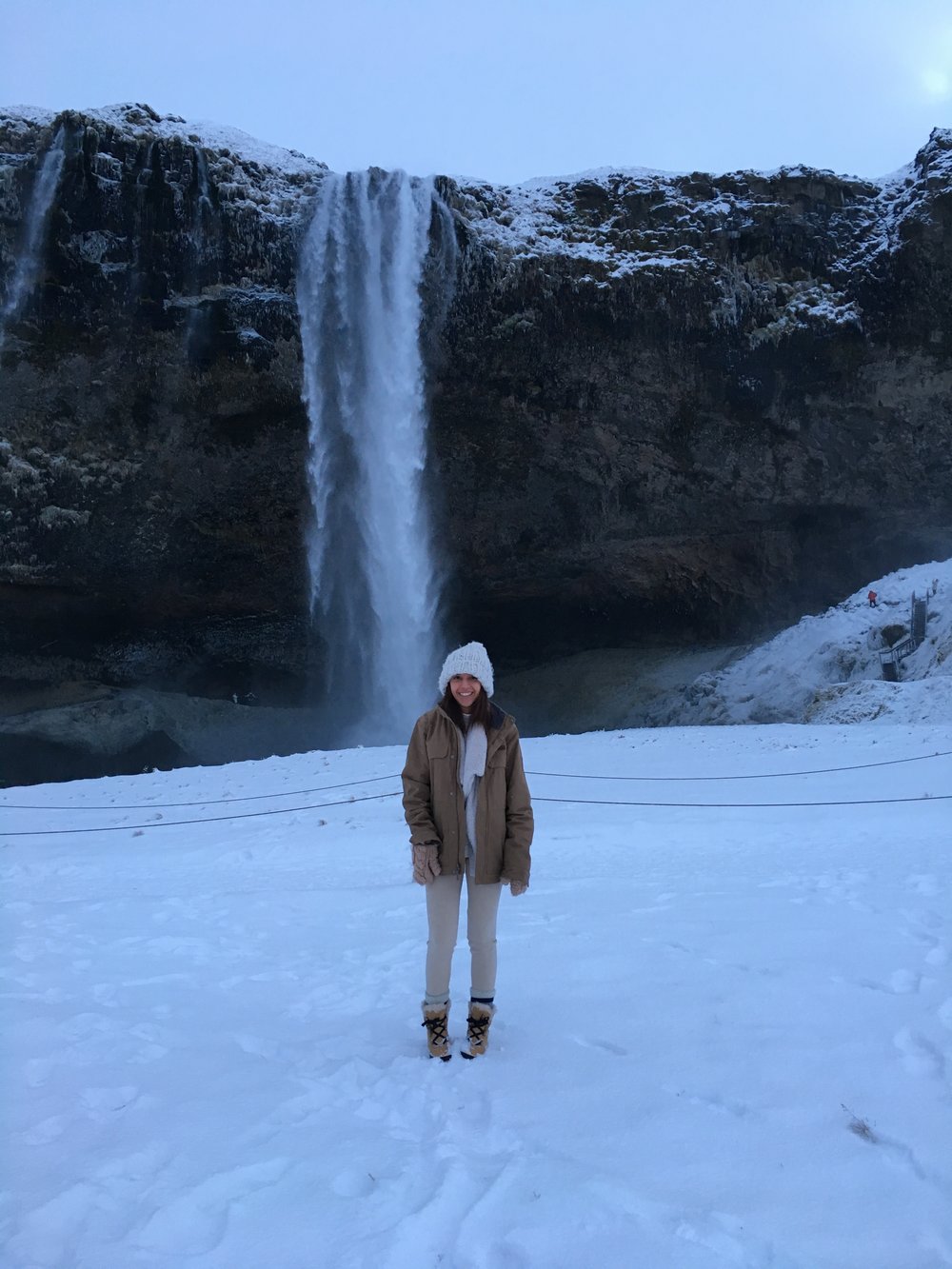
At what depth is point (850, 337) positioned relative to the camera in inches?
827

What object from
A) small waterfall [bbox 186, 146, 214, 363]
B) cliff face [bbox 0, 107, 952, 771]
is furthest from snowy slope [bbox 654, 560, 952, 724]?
small waterfall [bbox 186, 146, 214, 363]

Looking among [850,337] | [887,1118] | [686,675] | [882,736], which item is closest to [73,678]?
[686,675]

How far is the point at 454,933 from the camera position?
3314 millimetres

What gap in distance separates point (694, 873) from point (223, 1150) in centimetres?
415

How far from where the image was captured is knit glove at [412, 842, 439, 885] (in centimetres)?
321

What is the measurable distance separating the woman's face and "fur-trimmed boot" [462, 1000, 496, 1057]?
1139 millimetres

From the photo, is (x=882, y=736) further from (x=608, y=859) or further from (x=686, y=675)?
(x=686, y=675)

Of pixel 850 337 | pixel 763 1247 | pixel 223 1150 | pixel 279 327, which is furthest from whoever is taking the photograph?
pixel 850 337

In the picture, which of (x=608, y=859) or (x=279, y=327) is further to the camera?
(x=279, y=327)

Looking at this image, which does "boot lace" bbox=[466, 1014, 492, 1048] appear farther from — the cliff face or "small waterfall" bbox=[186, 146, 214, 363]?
"small waterfall" bbox=[186, 146, 214, 363]

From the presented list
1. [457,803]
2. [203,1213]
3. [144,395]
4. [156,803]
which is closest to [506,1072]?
[457,803]

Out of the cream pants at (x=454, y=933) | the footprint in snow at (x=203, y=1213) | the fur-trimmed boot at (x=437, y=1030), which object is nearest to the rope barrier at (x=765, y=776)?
the cream pants at (x=454, y=933)

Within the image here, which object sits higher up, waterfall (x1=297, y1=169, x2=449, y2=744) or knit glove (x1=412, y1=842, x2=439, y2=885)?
waterfall (x1=297, y1=169, x2=449, y2=744)

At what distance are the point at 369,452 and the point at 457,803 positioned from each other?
18329mm
